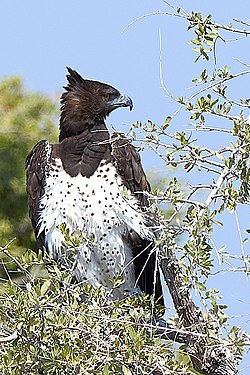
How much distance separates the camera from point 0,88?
34.0ft

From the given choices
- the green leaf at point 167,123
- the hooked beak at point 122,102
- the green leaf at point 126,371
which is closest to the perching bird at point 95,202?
the hooked beak at point 122,102

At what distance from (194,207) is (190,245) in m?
0.16

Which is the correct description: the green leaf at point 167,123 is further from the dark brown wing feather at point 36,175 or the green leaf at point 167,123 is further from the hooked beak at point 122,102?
the hooked beak at point 122,102

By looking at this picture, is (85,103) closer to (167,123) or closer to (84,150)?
(84,150)

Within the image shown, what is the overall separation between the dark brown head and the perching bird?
0.12 feet

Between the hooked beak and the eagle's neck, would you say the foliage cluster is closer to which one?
the eagle's neck

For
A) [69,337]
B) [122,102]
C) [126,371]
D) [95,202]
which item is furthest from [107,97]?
[126,371]

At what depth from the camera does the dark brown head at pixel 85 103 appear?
241 inches

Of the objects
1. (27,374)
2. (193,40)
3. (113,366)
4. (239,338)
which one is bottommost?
(27,374)

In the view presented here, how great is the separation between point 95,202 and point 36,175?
479mm

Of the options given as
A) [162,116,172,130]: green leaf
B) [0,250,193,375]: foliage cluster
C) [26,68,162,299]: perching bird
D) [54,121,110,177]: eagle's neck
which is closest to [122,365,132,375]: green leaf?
[0,250,193,375]: foliage cluster

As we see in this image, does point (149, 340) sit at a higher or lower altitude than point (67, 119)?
lower

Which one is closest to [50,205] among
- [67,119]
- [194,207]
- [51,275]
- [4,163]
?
[67,119]

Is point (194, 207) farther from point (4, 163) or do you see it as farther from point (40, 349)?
point (4, 163)
